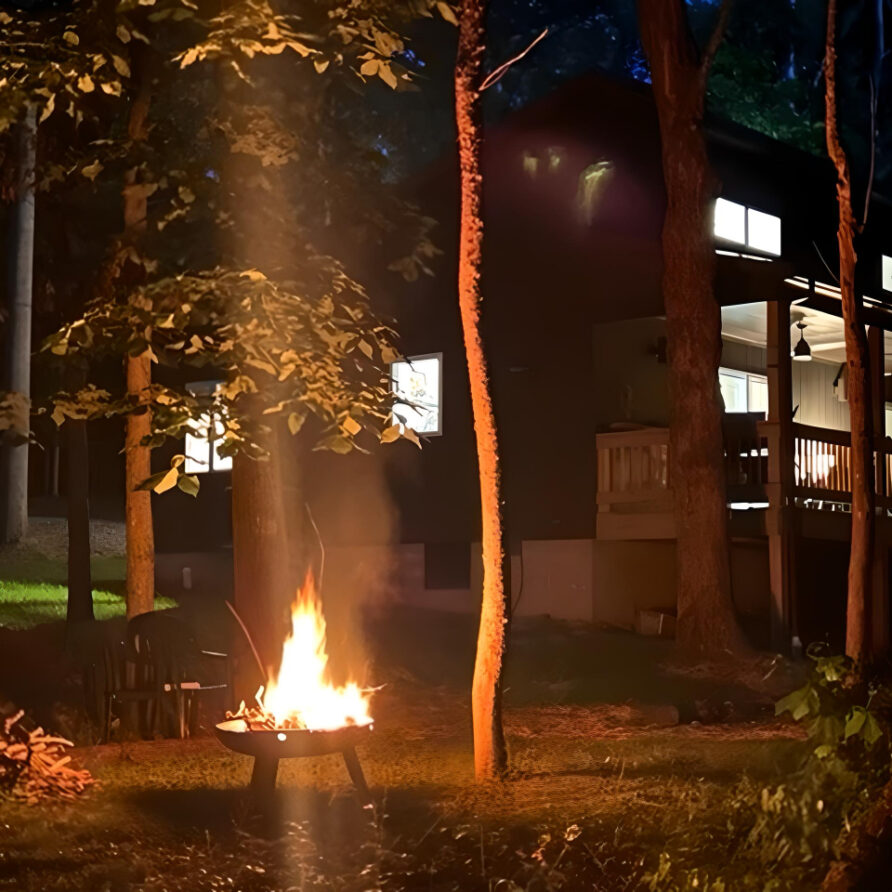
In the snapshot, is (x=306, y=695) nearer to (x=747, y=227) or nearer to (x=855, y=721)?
(x=855, y=721)

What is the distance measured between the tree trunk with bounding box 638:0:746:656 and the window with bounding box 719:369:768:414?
6.83 metres

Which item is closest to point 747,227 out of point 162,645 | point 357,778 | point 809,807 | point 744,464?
point 744,464

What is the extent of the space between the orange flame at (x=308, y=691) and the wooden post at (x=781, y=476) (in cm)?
1149

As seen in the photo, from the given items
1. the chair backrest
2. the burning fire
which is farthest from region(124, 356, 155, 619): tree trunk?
the burning fire

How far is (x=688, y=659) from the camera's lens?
18.5 metres

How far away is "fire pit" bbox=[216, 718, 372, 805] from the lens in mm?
9016

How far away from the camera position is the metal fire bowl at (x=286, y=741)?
9.01m

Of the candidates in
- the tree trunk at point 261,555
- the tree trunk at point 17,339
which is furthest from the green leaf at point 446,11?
the tree trunk at point 17,339

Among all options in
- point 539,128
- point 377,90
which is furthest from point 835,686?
point 377,90

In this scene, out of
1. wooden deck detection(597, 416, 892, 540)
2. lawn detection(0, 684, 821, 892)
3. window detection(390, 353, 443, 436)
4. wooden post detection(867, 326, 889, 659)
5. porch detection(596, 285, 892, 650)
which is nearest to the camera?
lawn detection(0, 684, 821, 892)

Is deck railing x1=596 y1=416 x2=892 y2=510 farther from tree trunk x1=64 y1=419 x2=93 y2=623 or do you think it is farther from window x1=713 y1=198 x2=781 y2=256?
tree trunk x1=64 y1=419 x2=93 y2=623

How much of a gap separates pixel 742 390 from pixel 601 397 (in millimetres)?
4209

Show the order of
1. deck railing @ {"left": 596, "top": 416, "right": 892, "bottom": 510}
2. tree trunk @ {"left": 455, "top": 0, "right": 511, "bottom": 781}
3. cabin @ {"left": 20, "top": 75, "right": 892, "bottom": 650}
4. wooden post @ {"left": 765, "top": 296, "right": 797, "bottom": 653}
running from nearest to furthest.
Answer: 1. tree trunk @ {"left": 455, "top": 0, "right": 511, "bottom": 781}
2. wooden post @ {"left": 765, "top": 296, "right": 797, "bottom": 653}
3. deck railing @ {"left": 596, "top": 416, "right": 892, "bottom": 510}
4. cabin @ {"left": 20, "top": 75, "right": 892, "bottom": 650}

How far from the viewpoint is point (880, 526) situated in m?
23.2
